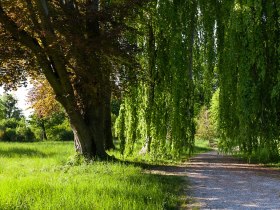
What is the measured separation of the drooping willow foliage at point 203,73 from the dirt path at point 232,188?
1.11 metres

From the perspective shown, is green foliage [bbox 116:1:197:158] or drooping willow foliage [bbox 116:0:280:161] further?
green foliage [bbox 116:1:197:158]

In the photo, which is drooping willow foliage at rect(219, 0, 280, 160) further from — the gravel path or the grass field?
the grass field

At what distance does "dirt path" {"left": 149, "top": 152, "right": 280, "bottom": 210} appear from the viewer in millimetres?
6234

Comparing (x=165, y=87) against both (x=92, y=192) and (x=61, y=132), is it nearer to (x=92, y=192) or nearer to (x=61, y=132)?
(x=92, y=192)

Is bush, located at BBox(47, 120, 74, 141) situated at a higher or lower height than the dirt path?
higher

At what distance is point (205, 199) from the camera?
6.65 m

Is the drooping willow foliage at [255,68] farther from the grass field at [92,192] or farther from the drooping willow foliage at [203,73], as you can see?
the grass field at [92,192]

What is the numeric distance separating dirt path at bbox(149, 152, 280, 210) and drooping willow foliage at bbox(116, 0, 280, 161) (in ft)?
3.65

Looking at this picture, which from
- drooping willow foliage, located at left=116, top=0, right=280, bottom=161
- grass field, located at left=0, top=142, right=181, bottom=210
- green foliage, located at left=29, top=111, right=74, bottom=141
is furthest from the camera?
green foliage, located at left=29, top=111, right=74, bottom=141

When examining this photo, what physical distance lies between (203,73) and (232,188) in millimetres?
6383

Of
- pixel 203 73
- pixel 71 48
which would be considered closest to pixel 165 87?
pixel 203 73

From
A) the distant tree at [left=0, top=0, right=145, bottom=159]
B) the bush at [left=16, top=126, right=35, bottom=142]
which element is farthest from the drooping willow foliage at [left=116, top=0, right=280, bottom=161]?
the bush at [left=16, top=126, right=35, bottom=142]

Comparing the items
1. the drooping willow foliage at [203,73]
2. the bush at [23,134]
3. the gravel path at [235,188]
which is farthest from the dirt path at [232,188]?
the bush at [23,134]

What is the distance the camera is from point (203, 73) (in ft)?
44.1
